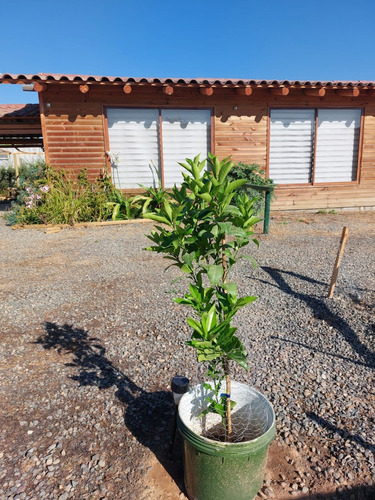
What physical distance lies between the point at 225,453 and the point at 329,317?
2.30 meters

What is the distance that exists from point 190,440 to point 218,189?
3.60ft

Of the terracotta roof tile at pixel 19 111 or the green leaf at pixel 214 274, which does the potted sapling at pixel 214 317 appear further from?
the terracotta roof tile at pixel 19 111

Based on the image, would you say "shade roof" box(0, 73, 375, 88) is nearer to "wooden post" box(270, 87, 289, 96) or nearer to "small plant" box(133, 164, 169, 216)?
"wooden post" box(270, 87, 289, 96)

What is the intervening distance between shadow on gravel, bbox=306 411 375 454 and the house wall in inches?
270

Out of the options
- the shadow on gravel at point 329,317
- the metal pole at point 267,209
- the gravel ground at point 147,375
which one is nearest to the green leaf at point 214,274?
the gravel ground at point 147,375

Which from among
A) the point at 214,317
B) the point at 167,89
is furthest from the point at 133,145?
the point at 214,317

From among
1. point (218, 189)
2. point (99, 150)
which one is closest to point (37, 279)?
point (218, 189)

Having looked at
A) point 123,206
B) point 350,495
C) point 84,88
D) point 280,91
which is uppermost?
point 280,91

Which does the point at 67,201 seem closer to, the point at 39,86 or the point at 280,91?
the point at 39,86

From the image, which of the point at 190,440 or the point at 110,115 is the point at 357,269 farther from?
the point at 110,115

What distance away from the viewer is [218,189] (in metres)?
1.65

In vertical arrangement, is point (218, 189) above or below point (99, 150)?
below

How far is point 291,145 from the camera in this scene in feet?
31.4

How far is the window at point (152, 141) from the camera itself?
8.68m
